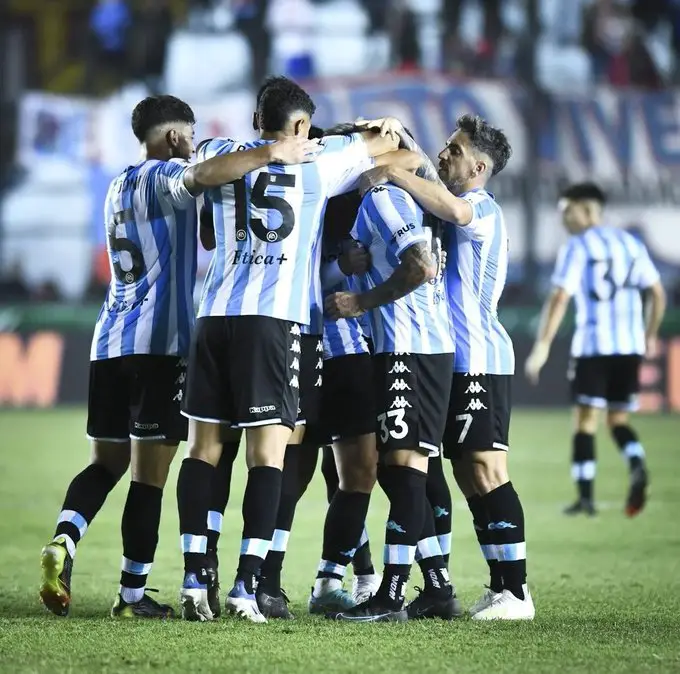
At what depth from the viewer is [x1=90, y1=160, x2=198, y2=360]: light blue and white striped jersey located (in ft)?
17.5

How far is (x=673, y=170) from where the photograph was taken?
23094mm

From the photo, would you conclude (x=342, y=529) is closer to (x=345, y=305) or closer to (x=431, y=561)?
(x=431, y=561)

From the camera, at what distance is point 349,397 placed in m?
5.41

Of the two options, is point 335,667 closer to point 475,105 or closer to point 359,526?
point 359,526

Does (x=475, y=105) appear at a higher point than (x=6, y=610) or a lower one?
higher

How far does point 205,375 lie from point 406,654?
1309 millimetres

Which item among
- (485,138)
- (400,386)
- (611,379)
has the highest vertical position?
(485,138)

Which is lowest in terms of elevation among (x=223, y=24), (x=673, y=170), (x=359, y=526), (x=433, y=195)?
(x=359, y=526)

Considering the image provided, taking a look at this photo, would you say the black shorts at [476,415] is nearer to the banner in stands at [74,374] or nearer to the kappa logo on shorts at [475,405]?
the kappa logo on shorts at [475,405]

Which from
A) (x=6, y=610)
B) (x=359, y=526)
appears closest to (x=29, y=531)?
(x=6, y=610)

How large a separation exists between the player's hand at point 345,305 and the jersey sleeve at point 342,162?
39 centimetres

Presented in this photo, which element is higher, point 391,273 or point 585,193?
point 585,193

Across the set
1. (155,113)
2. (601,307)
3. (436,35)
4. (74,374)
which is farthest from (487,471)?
(436,35)

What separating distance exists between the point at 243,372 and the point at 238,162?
76 cm
